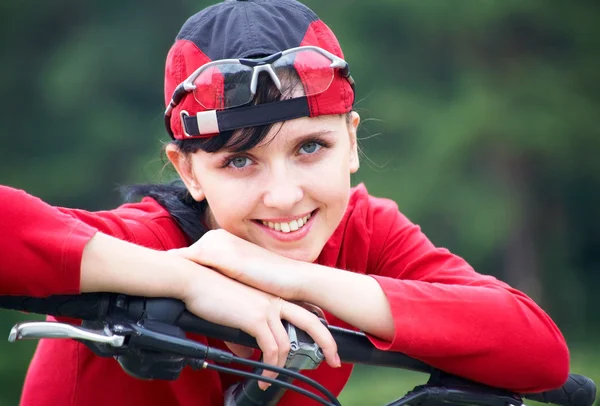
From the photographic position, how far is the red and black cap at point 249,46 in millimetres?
1854

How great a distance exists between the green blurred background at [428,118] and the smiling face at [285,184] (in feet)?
19.0

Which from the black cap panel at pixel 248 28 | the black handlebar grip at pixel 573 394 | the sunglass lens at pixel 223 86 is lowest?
the black handlebar grip at pixel 573 394

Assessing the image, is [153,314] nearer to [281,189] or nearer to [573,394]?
[281,189]

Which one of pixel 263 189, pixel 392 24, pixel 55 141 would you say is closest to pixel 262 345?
pixel 263 189

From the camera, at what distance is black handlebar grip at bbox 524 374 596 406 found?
6.05 feet

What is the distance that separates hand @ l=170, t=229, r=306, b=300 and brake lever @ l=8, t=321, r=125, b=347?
0.35 meters

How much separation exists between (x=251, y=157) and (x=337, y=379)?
704 mm

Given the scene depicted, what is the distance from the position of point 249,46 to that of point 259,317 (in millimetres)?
531

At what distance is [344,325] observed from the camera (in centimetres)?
234

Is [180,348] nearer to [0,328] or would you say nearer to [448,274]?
[448,274]

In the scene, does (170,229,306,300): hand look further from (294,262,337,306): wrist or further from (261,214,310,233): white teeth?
(261,214,310,233): white teeth

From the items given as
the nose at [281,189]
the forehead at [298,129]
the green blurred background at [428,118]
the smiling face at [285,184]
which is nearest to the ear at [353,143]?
the smiling face at [285,184]

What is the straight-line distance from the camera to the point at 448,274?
2104mm

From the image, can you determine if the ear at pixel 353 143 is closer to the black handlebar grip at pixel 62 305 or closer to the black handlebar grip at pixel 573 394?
the black handlebar grip at pixel 573 394
